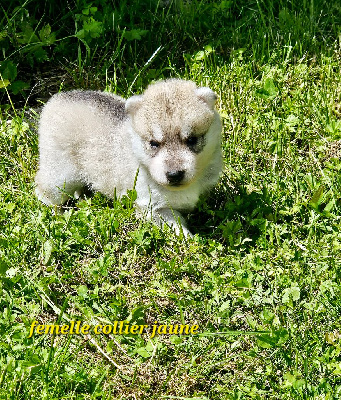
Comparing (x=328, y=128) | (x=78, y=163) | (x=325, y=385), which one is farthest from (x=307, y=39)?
(x=325, y=385)

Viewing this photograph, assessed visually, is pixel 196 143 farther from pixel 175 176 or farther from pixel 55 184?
pixel 55 184

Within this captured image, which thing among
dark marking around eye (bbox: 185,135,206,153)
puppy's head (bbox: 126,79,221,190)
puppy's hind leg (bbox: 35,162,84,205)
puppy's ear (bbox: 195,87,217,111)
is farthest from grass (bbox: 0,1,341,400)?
puppy's ear (bbox: 195,87,217,111)

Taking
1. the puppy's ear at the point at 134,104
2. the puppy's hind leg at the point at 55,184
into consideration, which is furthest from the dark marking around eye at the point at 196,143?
the puppy's hind leg at the point at 55,184

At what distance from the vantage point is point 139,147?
491 centimetres

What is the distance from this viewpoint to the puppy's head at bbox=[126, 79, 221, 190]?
4.64 metres

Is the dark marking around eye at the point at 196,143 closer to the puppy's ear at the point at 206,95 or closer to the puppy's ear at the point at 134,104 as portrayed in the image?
the puppy's ear at the point at 206,95

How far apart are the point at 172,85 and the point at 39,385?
237 centimetres

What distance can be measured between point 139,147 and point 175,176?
47 cm

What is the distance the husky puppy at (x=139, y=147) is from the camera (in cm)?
466

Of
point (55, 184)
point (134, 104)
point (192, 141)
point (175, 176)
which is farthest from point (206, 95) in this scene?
point (55, 184)

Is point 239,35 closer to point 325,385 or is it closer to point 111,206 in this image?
point 111,206

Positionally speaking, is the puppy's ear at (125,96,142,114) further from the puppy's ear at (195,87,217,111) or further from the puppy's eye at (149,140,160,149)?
the puppy's ear at (195,87,217,111)

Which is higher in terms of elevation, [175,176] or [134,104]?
[134,104]

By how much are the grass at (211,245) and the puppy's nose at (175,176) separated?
59cm
